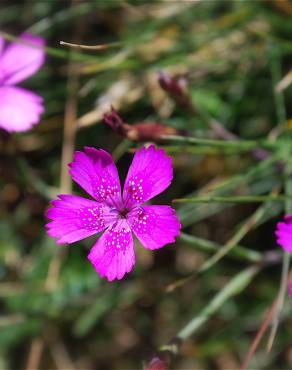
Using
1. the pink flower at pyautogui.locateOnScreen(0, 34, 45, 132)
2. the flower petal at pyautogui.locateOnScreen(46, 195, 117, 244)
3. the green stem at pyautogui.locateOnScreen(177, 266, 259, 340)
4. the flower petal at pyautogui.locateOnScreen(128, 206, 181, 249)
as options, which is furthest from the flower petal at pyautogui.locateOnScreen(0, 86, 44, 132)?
the green stem at pyautogui.locateOnScreen(177, 266, 259, 340)

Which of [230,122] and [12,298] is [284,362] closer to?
[230,122]

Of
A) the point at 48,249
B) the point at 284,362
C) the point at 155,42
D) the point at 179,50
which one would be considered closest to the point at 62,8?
the point at 155,42

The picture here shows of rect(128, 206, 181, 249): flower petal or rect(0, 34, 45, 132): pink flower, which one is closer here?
rect(128, 206, 181, 249): flower petal

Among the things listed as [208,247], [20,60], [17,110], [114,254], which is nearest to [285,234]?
[208,247]

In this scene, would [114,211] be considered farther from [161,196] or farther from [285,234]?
[161,196]

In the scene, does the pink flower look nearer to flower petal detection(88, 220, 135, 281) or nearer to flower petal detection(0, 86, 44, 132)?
flower petal detection(0, 86, 44, 132)

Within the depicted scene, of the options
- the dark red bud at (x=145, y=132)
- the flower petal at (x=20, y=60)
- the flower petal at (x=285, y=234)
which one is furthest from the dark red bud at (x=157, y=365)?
the flower petal at (x=20, y=60)
